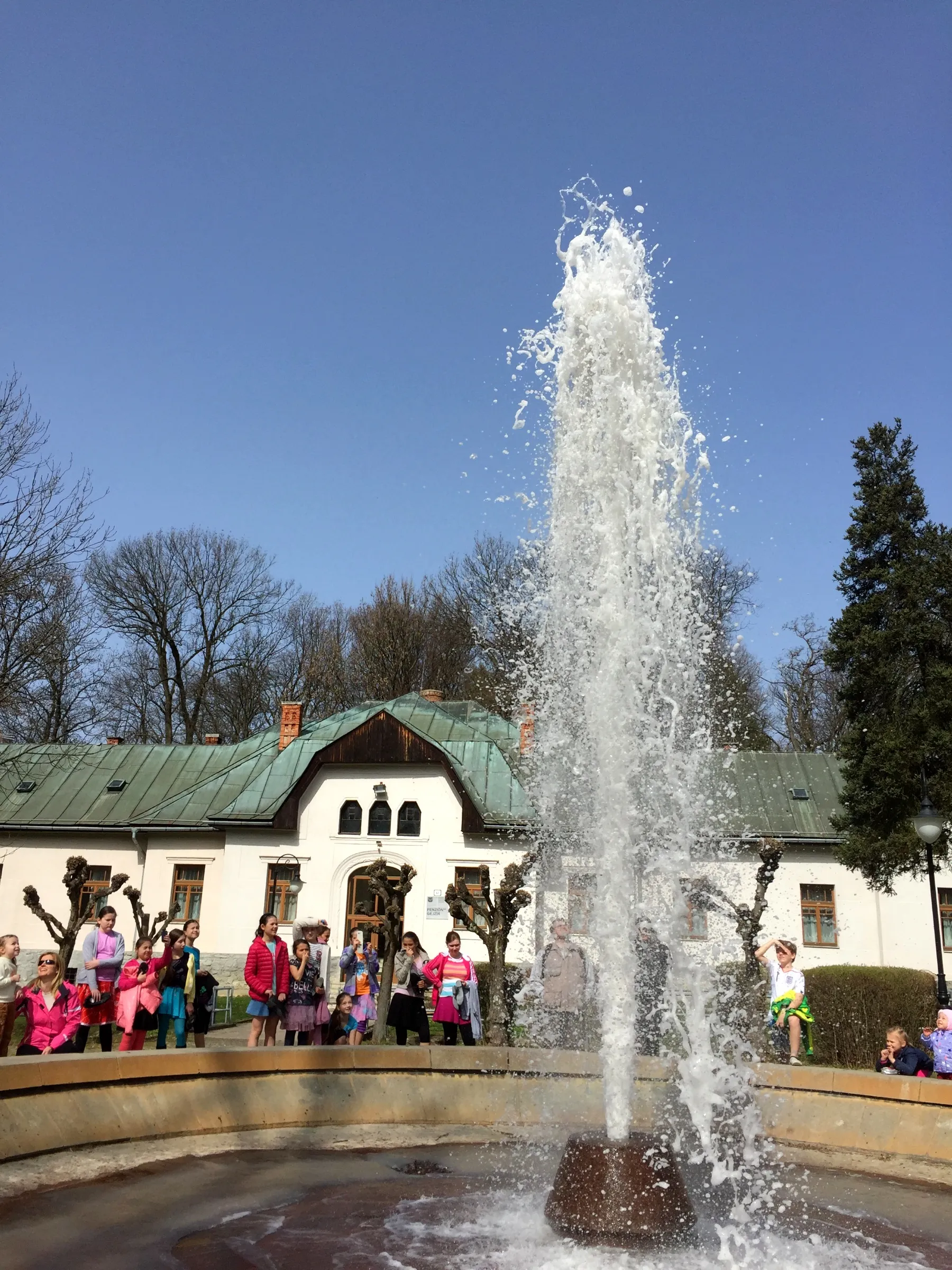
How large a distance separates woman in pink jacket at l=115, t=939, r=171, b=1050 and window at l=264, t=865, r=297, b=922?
18369 mm

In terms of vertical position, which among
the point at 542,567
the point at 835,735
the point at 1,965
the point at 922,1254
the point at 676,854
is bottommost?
the point at 922,1254

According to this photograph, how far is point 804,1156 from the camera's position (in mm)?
7688

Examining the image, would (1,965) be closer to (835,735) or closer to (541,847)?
(541,847)

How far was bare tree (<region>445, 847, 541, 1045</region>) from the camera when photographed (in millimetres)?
12438

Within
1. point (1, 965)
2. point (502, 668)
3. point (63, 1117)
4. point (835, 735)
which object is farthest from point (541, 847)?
point (835, 735)

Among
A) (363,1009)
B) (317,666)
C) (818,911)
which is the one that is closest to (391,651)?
(317,666)

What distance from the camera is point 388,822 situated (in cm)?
2989

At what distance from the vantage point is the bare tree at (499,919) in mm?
12438

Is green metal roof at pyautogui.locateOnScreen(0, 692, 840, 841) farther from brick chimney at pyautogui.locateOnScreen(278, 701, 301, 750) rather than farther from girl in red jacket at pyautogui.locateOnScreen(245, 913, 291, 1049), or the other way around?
girl in red jacket at pyautogui.locateOnScreen(245, 913, 291, 1049)

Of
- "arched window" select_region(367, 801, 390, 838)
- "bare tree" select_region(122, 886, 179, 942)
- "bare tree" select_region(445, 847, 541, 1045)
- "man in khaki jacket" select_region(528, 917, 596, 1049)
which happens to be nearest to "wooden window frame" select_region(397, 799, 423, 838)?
"arched window" select_region(367, 801, 390, 838)

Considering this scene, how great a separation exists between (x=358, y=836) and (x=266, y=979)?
19.5 meters

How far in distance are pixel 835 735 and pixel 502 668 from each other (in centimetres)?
1346

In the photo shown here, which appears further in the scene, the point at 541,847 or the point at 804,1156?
the point at 541,847

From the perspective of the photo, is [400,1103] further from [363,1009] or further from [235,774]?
[235,774]
